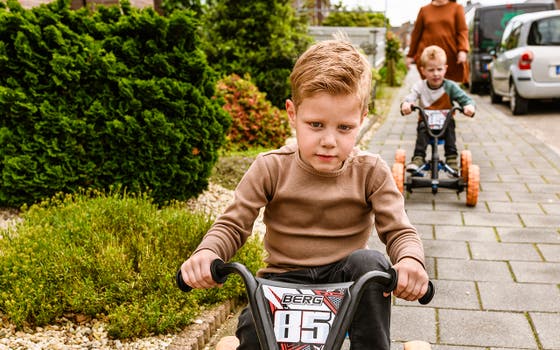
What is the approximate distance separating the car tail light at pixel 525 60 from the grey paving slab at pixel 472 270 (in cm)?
774

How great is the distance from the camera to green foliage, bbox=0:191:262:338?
2.90m

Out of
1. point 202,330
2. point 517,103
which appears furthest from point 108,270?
point 517,103

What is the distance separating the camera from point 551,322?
3.20 meters

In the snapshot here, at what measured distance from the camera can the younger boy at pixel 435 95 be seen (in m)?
5.72

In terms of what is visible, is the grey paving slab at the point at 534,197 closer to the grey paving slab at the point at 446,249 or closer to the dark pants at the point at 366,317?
the grey paving slab at the point at 446,249

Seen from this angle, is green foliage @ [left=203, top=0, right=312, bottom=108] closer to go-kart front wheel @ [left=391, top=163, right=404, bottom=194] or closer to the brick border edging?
go-kart front wheel @ [left=391, top=163, right=404, bottom=194]

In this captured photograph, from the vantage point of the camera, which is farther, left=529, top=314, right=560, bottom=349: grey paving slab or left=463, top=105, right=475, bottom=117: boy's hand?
left=463, top=105, right=475, bottom=117: boy's hand

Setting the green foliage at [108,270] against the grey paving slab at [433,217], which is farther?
the grey paving slab at [433,217]

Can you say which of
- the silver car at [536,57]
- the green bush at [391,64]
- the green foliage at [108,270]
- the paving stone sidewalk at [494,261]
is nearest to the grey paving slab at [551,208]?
the paving stone sidewalk at [494,261]

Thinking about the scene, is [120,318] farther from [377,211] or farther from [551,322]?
[551,322]

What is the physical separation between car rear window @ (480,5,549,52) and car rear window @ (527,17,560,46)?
194 inches

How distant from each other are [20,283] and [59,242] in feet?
1.48

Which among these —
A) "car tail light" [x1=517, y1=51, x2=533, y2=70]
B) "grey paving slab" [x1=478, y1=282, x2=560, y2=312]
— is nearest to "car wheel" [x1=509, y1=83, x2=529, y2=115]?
"car tail light" [x1=517, y1=51, x2=533, y2=70]

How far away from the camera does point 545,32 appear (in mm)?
10750
